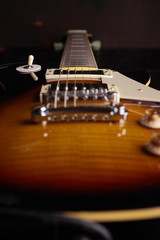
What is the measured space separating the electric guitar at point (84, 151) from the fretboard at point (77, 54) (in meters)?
0.22

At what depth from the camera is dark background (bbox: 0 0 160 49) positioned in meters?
1.89

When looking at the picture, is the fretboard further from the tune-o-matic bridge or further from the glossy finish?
the glossy finish

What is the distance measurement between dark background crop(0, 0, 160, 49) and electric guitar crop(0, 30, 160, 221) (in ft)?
4.00

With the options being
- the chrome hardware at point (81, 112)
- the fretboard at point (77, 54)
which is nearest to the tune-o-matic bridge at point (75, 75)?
the fretboard at point (77, 54)

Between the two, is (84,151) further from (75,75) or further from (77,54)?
(77,54)

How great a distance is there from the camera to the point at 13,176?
49cm

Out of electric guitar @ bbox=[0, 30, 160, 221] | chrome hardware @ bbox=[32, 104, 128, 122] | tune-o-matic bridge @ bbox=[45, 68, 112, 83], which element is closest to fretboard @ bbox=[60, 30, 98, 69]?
tune-o-matic bridge @ bbox=[45, 68, 112, 83]

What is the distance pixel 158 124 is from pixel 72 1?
60.0 inches

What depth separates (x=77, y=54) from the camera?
1.26m

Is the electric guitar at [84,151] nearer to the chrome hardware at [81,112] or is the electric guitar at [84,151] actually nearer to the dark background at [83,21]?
the chrome hardware at [81,112]

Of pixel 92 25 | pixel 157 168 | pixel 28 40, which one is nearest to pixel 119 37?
pixel 92 25

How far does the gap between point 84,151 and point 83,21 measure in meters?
1.59

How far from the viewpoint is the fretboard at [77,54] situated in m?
1.08

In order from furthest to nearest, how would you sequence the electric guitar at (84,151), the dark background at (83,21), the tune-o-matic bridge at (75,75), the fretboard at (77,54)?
the dark background at (83,21)
the fretboard at (77,54)
the tune-o-matic bridge at (75,75)
the electric guitar at (84,151)
